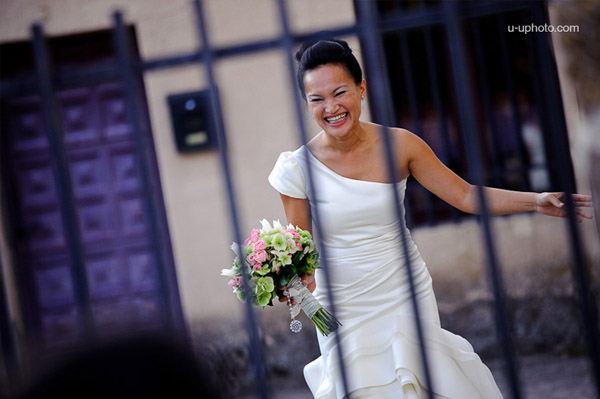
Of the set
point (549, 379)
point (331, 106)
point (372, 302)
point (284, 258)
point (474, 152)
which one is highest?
point (331, 106)

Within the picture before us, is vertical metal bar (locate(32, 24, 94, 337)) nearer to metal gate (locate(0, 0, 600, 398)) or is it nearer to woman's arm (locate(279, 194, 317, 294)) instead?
metal gate (locate(0, 0, 600, 398))

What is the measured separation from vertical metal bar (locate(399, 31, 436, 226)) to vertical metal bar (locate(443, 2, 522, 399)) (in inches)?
181

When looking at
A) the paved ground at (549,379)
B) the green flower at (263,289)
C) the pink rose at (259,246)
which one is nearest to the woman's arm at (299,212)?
the pink rose at (259,246)

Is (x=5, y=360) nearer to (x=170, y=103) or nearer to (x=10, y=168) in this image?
(x=170, y=103)

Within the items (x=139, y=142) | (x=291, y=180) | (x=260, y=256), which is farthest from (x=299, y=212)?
(x=139, y=142)

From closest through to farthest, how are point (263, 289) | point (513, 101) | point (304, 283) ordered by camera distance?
point (263, 289) < point (304, 283) < point (513, 101)

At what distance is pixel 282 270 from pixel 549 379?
3.44 meters

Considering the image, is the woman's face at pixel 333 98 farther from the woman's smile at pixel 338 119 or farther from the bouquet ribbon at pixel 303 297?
the bouquet ribbon at pixel 303 297

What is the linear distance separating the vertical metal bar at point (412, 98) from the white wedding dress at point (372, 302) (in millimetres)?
3163

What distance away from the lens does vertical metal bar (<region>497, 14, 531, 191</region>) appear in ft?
22.9

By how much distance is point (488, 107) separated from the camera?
710 cm

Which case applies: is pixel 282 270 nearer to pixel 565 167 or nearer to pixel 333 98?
pixel 333 98

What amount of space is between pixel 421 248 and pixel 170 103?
2.15m

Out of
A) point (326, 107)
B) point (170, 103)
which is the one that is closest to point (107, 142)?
point (170, 103)
